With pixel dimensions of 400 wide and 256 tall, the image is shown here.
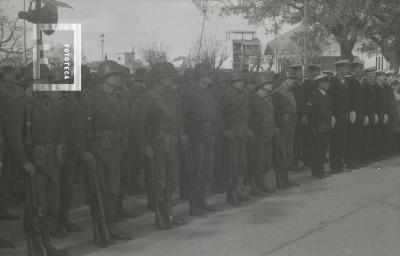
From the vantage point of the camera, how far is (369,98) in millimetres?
12789

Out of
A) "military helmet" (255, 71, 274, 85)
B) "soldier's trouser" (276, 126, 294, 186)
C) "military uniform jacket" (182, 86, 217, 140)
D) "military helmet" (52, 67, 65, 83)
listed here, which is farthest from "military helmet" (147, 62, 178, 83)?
"soldier's trouser" (276, 126, 294, 186)

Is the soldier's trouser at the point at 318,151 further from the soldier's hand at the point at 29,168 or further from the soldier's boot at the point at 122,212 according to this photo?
the soldier's hand at the point at 29,168

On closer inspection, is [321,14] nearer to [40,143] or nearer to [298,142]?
[298,142]

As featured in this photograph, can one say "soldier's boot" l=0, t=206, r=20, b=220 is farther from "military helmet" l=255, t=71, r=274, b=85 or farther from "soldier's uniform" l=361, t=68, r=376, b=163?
"soldier's uniform" l=361, t=68, r=376, b=163

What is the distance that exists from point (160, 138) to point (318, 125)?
4.65 m

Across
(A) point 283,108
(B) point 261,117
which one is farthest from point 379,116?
(B) point 261,117

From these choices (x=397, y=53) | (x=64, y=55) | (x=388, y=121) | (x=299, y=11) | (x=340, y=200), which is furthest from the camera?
(x=397, y=53)

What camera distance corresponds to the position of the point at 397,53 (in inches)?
1282

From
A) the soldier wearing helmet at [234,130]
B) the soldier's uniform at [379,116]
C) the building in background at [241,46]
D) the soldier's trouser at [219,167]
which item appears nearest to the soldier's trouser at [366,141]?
the soldier's uniform at [379,116]

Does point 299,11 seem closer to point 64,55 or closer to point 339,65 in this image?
point 339,65

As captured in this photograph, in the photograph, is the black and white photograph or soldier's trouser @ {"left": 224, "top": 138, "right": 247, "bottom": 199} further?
soldier's trouser @ {"left": 224, "top": 138, "right": 247, "bottom": 199}

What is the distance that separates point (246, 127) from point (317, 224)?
2.16m

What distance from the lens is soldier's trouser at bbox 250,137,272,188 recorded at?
967cm

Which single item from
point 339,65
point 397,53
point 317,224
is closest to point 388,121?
point 339,65
